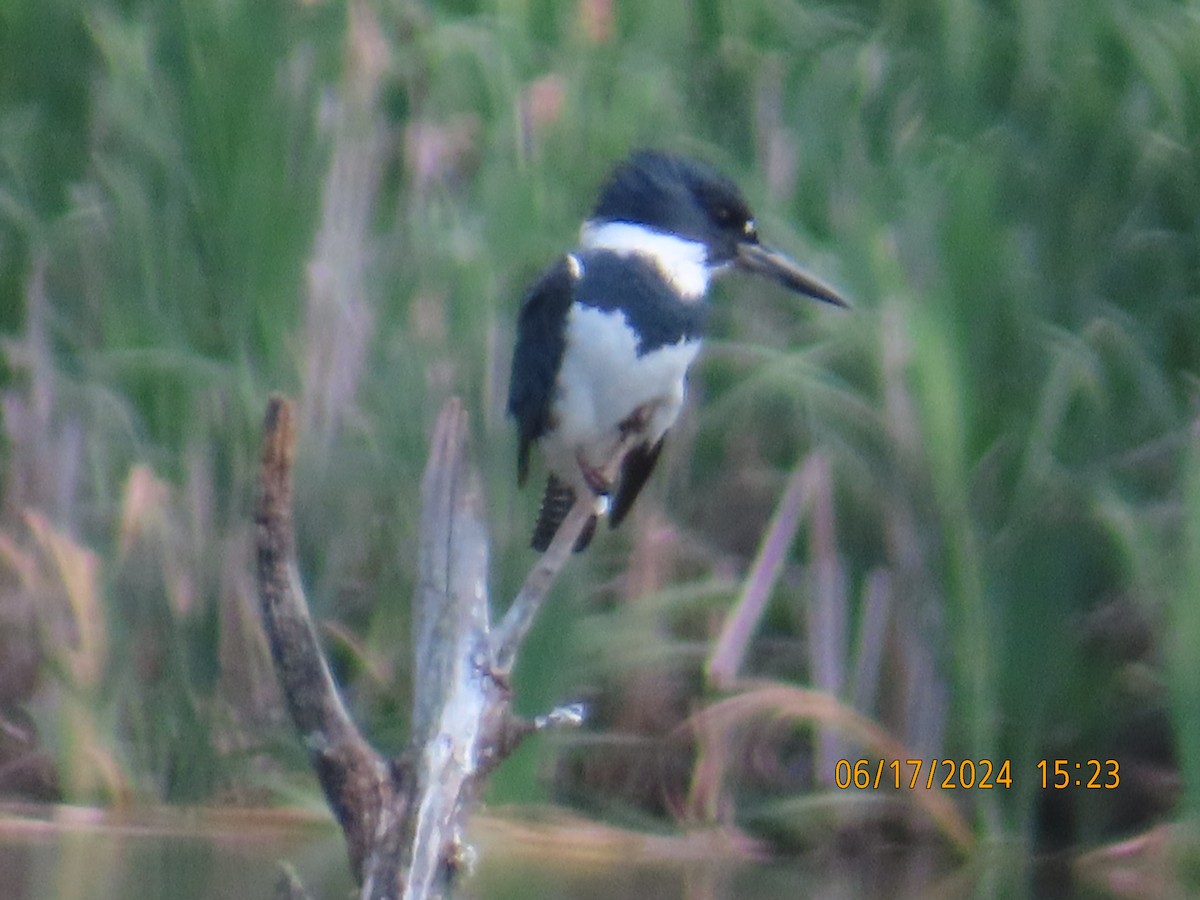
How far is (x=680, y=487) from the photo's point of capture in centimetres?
440

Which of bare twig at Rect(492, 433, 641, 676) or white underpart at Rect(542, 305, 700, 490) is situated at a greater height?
white underpart at Rect(542, 305, 700, 490)

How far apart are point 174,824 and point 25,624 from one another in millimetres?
517

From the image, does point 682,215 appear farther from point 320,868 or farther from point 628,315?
point 320,868

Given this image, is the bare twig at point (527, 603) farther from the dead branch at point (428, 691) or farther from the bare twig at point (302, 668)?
the bare twig at point (302, 668)

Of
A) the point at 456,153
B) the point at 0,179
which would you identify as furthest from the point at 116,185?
the point at 456,153

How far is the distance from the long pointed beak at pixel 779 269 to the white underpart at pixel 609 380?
0.21m

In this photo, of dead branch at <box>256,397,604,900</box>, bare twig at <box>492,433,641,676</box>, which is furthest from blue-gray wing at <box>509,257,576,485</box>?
dead branch at <box>256,397,604,900</box>

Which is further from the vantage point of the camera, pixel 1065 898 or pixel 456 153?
pixel 456 153

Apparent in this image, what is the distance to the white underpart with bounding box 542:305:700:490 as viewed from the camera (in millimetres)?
3344

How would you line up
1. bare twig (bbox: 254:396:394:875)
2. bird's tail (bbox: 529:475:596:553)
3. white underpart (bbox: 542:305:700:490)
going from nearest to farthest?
bare twig (bbox: 254:396:394:875)
white underpart (bbox: 542:305:700:490)
bird's tail (bbox: 529:475:596:553)

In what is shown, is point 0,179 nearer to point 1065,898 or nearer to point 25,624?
point 25,624

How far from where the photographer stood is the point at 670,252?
11.4 ft
